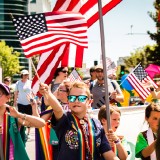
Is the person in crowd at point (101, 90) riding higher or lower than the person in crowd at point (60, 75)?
lower

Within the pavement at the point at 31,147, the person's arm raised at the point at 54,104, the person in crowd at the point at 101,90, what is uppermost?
the person's arm raised at the point at 54,104

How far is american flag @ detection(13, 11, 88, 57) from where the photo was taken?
196 inches

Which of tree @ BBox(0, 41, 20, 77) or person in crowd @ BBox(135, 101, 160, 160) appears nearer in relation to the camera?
person in crowd @ BBox(135, 101, 160, 160)

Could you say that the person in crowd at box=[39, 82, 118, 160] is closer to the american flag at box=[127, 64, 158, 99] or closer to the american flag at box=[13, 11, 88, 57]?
the american flag at box=[13, 11, 88, 57]

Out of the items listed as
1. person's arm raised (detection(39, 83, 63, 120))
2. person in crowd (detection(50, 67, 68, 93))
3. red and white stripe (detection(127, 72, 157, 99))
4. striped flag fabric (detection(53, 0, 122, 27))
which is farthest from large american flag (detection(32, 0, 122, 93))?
red and white stripe (detection(127, 72, 157, 99))

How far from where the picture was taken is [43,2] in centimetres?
12562

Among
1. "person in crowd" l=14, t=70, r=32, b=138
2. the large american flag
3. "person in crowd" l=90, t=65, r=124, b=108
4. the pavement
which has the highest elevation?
the large american flag

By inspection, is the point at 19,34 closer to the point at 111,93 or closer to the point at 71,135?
the point at 71,135

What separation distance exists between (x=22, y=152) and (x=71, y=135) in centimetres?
86

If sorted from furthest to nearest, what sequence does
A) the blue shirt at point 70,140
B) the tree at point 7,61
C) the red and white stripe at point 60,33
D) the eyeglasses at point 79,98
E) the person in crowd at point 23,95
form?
1. the tree at point 7,61
2. the person in crowd at point 23,95
3. the red and white stripe at point 60,33
4. the eyeglasses at point 79,98
5. the blue shirt at point 70,140

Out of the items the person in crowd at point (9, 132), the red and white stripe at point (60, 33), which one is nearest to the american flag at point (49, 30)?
the red and white stripe at point (60, 33)

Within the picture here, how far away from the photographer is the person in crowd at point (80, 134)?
3811 millimetres

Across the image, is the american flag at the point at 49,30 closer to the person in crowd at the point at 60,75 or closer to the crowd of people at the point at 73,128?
the crowd of people at the point at 73,128

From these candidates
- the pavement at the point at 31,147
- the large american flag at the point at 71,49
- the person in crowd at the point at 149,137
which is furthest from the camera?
the pavement at the point at 31,147
